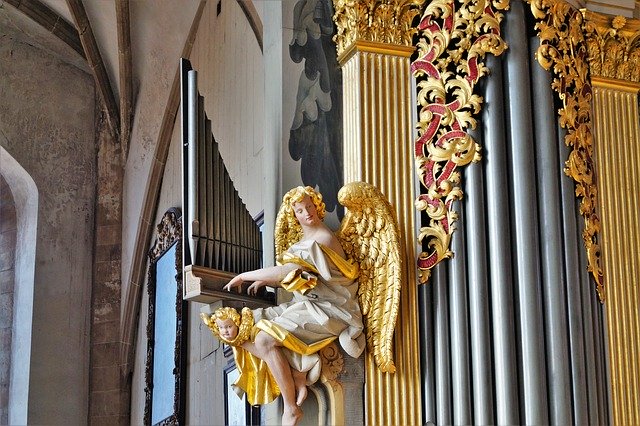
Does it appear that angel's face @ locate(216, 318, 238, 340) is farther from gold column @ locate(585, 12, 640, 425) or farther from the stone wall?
the stone wall

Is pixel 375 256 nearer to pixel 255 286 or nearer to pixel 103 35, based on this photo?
pixel 255 286

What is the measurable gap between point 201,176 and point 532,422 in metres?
2.32

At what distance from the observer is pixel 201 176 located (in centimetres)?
836

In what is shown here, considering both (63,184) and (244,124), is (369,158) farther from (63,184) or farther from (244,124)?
(63,184)

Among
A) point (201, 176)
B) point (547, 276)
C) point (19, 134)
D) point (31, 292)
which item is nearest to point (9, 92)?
point (19, 134)

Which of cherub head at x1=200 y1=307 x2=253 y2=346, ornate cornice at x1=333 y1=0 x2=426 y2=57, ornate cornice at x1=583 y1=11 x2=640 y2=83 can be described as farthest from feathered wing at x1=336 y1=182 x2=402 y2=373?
ornate cornice at x1=583 y1=11 x2=640 y2=83

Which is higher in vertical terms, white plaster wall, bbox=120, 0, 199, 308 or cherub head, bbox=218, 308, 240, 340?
white plaster wall, bbox=120, 0, 199, 308

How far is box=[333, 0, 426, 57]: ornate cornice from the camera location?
8.55 metres

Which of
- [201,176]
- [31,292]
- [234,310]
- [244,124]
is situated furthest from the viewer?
[31,292]

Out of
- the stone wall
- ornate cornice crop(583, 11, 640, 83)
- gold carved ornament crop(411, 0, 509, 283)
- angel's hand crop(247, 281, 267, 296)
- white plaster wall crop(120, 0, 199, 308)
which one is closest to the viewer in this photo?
angel's hand crop(247, 281, 267, 296)

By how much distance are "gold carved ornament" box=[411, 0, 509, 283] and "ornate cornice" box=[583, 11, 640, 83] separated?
655mm

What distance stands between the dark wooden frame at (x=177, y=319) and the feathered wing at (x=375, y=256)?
4.10 meters

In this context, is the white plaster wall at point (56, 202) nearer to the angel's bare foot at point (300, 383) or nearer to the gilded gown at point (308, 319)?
the gilded gown at point (308, 319)

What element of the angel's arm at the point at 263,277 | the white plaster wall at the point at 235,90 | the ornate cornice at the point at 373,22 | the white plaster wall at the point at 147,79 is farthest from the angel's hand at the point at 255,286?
the white plaster wall at the point at 147,79
